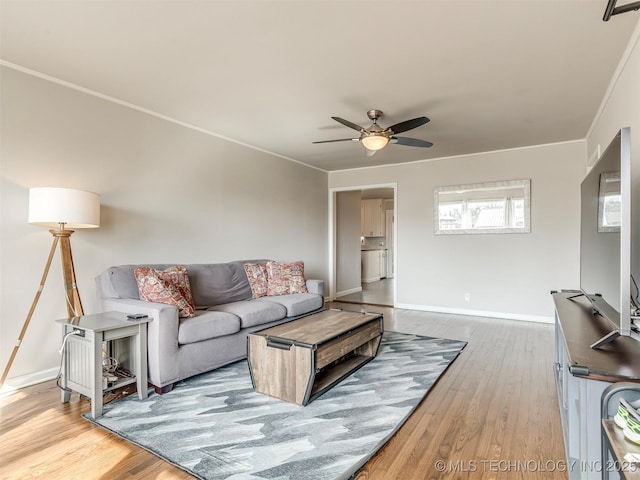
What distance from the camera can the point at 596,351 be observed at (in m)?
1.43

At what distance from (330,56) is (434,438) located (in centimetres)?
262

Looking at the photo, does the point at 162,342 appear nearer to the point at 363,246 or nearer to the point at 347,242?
the point at 347,242

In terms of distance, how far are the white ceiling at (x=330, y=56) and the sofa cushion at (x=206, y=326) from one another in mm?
2002

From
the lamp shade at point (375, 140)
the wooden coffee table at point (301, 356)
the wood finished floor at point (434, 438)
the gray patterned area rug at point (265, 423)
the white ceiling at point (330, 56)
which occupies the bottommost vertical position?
the wood finished floor at point (434, 438)

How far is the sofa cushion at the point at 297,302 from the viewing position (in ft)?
12.3

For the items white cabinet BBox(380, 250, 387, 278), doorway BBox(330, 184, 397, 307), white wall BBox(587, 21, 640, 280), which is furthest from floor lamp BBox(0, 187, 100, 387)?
white cabinet BBox(380, 250, 387, 278)

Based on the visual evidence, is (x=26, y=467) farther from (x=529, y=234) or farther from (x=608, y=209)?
(x=529, y=234)

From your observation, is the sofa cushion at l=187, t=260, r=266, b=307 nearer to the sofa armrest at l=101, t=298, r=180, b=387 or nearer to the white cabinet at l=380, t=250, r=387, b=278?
the sofa armrest at l=101, t=298, r=180, b=387

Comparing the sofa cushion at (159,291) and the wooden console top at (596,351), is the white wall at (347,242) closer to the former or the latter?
the sofa cushion at (159,291)

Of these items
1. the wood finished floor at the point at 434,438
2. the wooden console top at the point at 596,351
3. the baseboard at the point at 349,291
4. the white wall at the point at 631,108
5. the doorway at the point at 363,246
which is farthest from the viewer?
the baseboard at the point at 349,291

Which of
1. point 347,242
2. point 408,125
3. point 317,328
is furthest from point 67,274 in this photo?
point 347,242

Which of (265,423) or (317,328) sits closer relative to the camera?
(265,423)

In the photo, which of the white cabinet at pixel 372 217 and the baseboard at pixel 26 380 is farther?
the white cabinet at pixel 372 217

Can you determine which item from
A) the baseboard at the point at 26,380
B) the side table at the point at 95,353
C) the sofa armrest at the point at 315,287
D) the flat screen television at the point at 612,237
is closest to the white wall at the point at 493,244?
the sofa armrest at the point at 315,287
